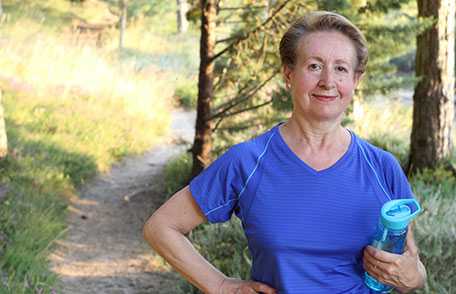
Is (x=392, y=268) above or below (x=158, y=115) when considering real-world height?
above

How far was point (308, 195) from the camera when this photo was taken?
6.51 ft

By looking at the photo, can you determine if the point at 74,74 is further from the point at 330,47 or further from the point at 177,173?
the point at 330,47

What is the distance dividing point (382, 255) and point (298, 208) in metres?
0.29

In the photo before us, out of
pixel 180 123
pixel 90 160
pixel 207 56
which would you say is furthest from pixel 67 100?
pixel 207 56

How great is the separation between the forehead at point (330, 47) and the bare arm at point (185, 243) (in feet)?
1.97

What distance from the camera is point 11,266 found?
4695 millimetres

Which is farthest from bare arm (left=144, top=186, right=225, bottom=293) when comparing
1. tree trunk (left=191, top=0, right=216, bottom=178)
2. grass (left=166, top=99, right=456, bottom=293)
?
tree trunk (left=191, top=0, right=216, bottom=178)

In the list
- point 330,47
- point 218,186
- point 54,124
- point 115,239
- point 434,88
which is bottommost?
point 115,239

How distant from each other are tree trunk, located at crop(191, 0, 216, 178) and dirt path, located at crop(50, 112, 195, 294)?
1.06 metres

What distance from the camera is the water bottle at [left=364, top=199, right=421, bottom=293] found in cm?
186

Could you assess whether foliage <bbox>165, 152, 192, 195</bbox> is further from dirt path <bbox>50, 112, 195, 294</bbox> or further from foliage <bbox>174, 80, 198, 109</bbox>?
foliage <bbox>174, 80, 198, 109</bbox>

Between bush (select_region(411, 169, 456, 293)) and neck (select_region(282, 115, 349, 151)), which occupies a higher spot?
neck (select_region(282, 115, 349, 151))

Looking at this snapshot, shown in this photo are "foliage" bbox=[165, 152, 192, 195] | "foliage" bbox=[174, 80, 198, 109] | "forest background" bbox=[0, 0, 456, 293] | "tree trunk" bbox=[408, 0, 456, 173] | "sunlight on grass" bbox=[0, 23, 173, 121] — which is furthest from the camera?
"foliage" bbox=[174, 80, 198, 109]

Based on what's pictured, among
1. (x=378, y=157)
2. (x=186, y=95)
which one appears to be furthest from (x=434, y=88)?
(x=186, y=95)
